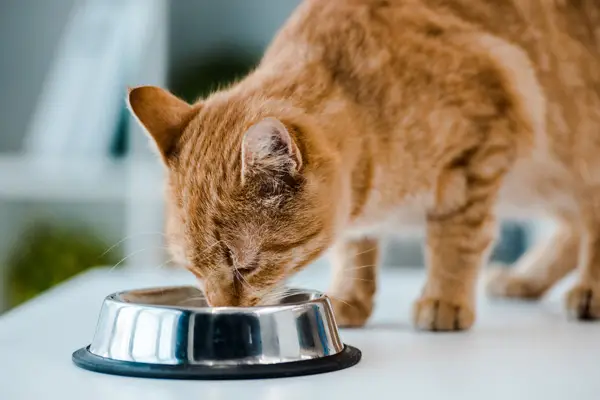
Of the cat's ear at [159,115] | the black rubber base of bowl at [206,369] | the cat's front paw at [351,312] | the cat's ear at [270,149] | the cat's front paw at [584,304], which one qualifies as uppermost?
the cat's ear at [159,115]

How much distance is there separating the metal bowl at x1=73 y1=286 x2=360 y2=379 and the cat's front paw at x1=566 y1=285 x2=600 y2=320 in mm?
670

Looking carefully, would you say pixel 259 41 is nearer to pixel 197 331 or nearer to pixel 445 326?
pixel 445 326

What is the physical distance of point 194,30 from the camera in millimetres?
2992

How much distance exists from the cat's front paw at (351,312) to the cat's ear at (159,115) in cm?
36

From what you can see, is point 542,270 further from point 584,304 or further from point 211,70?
point 211,70

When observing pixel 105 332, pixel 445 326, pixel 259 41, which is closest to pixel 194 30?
pixel 259 41

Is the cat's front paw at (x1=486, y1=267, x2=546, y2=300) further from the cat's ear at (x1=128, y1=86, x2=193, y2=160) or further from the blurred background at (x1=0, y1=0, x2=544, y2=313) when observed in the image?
the blurred background at (x1=0, y1=0, x2=544, y2=313)

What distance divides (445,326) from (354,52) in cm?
44

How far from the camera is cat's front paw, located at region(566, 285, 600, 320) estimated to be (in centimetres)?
153

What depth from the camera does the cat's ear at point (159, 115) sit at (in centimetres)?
121

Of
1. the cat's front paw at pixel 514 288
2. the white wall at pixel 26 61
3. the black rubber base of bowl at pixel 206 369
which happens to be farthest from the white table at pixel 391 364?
the white wall at pixel 26 61

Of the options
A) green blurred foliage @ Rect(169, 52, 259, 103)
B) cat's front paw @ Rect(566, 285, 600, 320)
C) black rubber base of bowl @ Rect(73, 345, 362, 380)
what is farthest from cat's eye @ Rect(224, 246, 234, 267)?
green blurred foliage @ Rect(169, 52, 259, 103)

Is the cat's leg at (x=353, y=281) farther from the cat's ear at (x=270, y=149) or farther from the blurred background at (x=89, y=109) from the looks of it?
the blurred background at (x=89, y=109)

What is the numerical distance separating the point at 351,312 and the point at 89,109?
1724 mm
